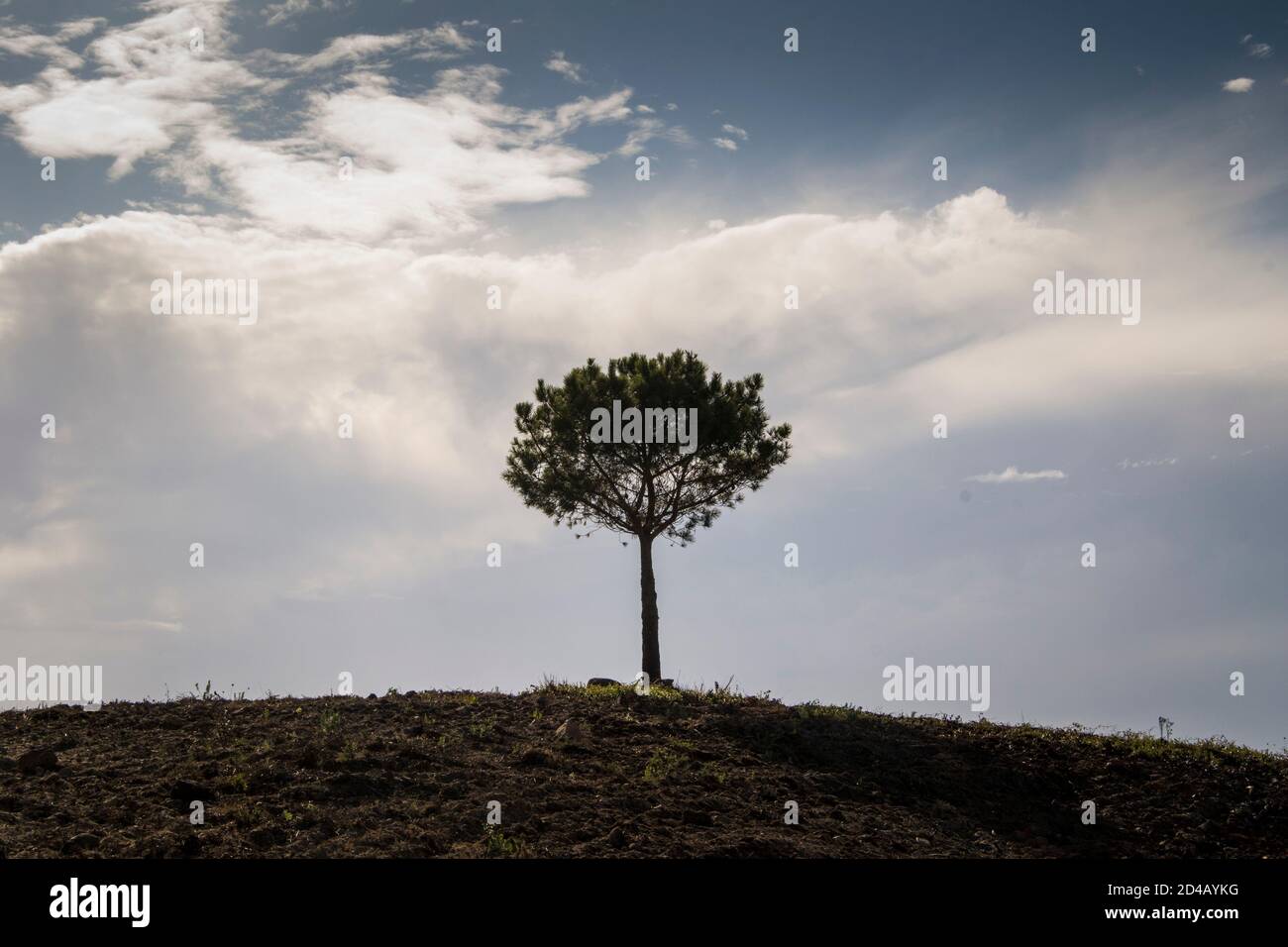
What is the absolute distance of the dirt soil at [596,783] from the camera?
41.2 feet

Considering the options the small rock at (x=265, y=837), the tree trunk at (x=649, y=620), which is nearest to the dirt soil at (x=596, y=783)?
the small rock at (x=265, y=837)

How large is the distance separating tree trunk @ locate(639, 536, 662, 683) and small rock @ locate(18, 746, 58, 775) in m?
13.8

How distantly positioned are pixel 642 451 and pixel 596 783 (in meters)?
13.2

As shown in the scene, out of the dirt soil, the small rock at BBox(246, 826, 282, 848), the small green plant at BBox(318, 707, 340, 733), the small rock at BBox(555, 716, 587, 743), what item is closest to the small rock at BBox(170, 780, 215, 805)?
the dirt soil

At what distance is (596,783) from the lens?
48.3 ft

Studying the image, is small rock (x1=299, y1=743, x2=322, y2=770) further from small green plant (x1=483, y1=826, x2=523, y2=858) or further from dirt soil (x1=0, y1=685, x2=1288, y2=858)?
small green plant (x1=483, y1=826, x2=523, y2=858)

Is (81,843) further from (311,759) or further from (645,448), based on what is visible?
(645,448)

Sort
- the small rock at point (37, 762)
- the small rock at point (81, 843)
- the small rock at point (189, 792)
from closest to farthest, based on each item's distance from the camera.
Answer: the small rock at point (81, 843)
the small rock at point (189, 792)
the small rock at point (37, 762)

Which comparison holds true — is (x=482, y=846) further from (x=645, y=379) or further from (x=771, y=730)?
(x=645, y=379)

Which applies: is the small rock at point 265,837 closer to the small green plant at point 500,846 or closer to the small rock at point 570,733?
the small green plant at point 500,846

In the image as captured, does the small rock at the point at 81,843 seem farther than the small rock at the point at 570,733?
No

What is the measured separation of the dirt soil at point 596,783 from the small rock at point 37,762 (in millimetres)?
37
